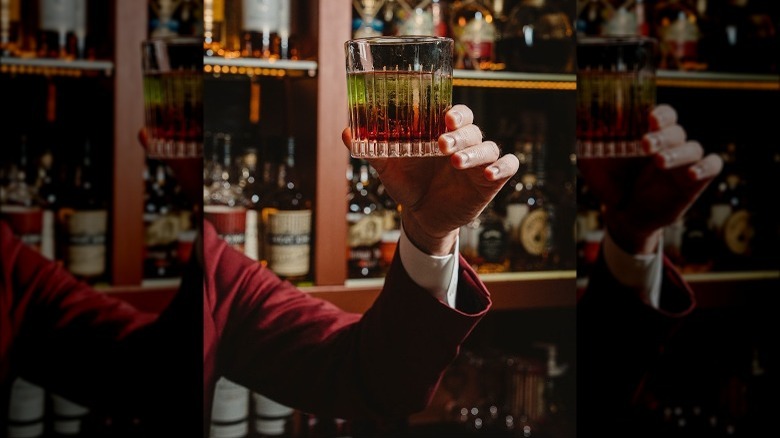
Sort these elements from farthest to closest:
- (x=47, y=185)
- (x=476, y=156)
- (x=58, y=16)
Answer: (x=47, y=185)
(x=58, y=16)
(x=476, y=156)

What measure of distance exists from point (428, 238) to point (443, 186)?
0.10 metres

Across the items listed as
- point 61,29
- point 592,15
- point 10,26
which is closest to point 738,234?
point 592,15

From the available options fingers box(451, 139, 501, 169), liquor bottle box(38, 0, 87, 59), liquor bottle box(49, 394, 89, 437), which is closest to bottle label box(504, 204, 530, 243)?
fingers box(451, 139, 501, 169)

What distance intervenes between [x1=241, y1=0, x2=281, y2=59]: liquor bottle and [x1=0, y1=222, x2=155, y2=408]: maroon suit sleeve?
673mm

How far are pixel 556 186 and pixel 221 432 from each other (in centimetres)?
74

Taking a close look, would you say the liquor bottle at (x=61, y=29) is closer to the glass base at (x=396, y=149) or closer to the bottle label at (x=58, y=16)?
the bottle label at (x=58, y=16)

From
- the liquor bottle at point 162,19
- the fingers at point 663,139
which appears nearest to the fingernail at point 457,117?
the fingers at point 663,139

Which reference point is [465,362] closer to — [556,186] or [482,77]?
[556,186]

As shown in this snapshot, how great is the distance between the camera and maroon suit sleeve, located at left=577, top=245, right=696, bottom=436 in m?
2.10

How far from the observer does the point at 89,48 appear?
202cm

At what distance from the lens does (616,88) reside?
178cm

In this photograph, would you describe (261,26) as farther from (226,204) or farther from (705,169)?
(705,169)

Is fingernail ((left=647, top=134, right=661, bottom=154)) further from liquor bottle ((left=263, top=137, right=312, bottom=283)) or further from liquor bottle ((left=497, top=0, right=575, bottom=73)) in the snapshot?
liquor bottle ((left=263, top=137, right=312, bottom=283))

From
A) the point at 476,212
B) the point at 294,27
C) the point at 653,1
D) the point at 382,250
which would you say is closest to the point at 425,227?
the point at 476,212
